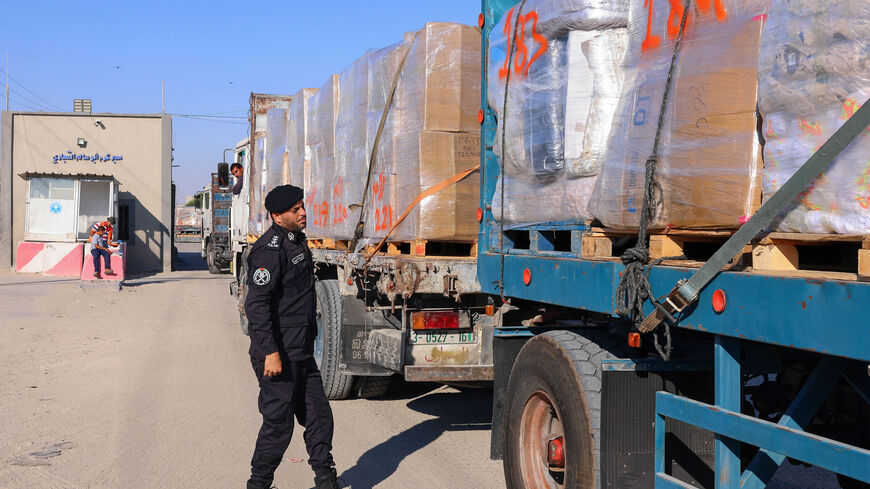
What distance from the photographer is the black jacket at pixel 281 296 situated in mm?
4598

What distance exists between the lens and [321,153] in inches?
339

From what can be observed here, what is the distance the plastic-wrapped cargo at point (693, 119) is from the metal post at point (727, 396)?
1.42ft

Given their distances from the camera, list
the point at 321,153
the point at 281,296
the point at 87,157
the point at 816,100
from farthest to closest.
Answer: the point at 87,157 → the point at 321,153 → the point at 281,296 → the point at 816,100

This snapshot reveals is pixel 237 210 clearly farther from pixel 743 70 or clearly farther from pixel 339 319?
pixel 743 70

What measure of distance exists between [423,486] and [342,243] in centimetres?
340

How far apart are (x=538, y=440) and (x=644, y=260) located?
1.35 metres

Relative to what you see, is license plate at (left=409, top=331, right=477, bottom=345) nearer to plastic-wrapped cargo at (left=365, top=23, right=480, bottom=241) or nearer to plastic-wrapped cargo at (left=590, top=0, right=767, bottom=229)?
plastic-wrapped cargo at (left=365, top=23, right=480, bottom=241)

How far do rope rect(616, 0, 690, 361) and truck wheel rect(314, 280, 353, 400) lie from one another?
14.8ft

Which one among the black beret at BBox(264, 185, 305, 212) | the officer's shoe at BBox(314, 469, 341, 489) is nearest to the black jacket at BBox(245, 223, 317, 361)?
the black beret at BBox(264, 185, 305, 212)

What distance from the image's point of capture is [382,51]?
6852 mm

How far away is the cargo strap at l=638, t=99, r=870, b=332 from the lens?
7.42ft

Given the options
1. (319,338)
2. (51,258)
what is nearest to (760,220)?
(319,338)

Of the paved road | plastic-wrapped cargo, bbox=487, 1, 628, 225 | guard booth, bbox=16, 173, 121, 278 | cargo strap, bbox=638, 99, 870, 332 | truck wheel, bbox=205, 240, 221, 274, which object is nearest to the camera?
cargo strap, bbox=638, 99, 870, 332

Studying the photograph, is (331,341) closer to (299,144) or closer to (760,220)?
(299,144)
